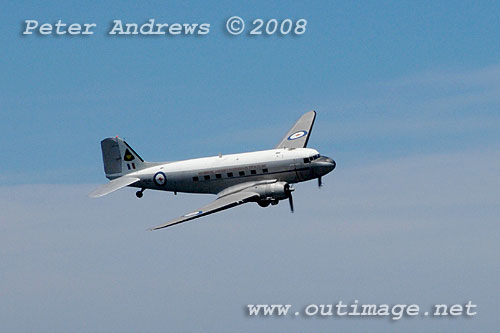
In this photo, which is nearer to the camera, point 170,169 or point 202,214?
point 202,214

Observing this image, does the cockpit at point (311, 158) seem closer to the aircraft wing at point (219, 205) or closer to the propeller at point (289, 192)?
the propeller at point (289, 192)

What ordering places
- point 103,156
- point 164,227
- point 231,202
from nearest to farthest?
point 164,227
point 231,202
point 103,156

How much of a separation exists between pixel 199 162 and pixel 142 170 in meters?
5.35

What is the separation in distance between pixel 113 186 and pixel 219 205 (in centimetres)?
1047

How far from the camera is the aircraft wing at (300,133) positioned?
219ft

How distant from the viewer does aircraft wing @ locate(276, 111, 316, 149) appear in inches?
2625

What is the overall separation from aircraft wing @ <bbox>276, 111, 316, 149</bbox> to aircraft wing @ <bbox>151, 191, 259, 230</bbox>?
897 centimetres

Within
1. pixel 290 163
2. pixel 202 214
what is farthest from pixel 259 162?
pixel 202 214

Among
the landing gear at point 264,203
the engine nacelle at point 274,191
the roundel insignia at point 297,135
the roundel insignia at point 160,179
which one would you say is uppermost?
the roundel insignia at point 297,135

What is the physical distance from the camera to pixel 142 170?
215 ft

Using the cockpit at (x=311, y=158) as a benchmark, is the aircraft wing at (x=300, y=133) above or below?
above

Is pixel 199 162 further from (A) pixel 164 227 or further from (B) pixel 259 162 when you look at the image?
(A) pixel 164 227

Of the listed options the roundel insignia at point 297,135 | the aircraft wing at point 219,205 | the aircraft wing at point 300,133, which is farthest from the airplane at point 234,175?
the roundel insignia at point 297,135

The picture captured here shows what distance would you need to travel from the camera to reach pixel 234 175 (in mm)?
61562
